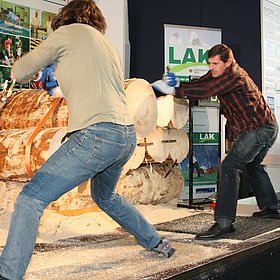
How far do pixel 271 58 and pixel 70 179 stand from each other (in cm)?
568

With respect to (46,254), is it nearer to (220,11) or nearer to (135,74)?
(135,74)

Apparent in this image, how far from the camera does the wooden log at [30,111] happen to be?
4.93m

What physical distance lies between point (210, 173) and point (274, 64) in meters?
2.29

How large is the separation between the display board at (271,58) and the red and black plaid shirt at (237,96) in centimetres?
320

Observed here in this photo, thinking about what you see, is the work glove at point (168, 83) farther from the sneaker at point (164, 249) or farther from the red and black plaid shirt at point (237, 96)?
the sneaker at point (164, 249)

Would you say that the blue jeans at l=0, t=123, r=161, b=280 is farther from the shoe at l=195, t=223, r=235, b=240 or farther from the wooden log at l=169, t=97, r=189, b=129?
the wooden log at l=169, t=97, r=189, b=129

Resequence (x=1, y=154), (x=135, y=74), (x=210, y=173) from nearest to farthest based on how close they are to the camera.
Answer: (x=1, y=154) → (x=210, y=173) → (x=135, y=74)

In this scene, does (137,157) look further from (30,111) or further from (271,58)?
(271,58)

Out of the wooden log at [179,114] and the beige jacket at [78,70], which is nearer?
the beige jacket at [78,70]

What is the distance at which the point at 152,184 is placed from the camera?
5.68 metres

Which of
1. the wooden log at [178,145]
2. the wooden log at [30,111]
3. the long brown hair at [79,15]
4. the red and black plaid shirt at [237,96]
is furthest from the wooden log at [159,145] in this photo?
the long brown hair at [79,15]

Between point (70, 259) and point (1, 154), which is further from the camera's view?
point (1, 154)

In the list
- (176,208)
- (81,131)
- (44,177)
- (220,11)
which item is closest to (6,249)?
(44,177)

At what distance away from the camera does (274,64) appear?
7777 mm
